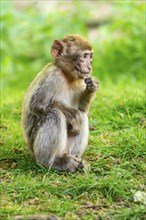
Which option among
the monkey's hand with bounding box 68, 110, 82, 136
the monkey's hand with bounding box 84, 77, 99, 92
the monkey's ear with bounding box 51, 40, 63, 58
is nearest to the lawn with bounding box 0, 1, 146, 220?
the monkey's hand with bounding box 68, 110, 82, 136

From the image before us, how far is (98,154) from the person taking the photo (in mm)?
7785

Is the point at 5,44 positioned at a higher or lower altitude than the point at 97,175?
higher

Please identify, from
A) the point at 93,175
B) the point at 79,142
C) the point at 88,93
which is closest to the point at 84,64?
the point at 88,93

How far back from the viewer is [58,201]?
6.36 m

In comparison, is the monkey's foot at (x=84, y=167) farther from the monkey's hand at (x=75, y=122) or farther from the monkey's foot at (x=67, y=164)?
the monkey's hand at (x=75, y=122)

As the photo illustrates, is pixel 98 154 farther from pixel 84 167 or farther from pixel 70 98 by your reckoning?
pixel 70 98

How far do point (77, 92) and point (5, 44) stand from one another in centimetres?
606

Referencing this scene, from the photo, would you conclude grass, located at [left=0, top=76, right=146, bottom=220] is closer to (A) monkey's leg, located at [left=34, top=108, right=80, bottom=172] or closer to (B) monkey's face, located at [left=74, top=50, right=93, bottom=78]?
(A) monkey's leg, located at [left=34, top=108, right=80, bottom=172]

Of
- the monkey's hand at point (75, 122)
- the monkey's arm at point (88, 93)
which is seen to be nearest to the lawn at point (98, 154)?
the monkey's hand at point (75, 122)

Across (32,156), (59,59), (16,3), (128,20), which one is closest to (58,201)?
(32,156)

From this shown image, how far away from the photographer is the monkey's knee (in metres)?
7.09

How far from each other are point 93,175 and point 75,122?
59 cm

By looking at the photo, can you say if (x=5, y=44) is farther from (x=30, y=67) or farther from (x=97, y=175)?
(x=97, y=175)

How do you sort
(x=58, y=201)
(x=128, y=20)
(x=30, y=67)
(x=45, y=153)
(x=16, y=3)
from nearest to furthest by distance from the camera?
(x=58, y=201)
(x=45, y=153)
(x=128, y=20)
(x=30, y=67)
(x=16, y=3)
